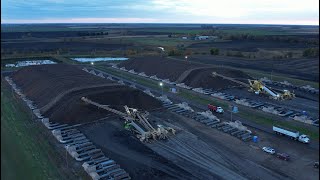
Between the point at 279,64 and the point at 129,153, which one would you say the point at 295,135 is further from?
Result: the point at 279,64

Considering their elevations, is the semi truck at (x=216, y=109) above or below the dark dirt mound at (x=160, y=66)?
below

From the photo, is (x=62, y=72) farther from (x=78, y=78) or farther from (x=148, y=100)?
(x=148, y=100)

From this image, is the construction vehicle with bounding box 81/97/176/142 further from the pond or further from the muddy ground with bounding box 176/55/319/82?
the pond

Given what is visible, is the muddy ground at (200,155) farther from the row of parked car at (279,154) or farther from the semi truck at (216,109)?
the semi truck at (216,109)

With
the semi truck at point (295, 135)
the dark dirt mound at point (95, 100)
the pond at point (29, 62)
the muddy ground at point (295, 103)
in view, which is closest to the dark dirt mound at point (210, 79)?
the muddy ground at point (295, 103)

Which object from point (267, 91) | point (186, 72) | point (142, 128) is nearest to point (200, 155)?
point (142, 128)

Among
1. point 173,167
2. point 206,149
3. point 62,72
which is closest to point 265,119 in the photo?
point 206,149

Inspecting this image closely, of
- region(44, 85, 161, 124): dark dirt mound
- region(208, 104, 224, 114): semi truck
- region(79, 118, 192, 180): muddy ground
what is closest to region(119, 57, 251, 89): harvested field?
region(208, 104, 224, 114): semi truck
